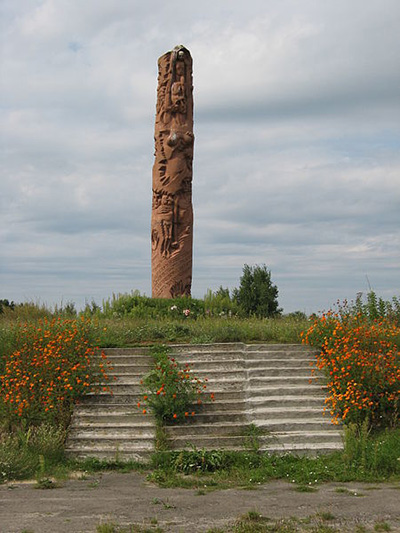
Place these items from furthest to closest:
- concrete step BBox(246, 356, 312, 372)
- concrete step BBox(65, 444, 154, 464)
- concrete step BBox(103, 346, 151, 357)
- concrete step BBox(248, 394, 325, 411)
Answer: concrete step BBox(103, 346, 151, 357)
concrete step BBox(246, 356, 312, 372)
concrete step BBox(248, 394, 325, 411)
concrete step BBox(65, 444, 154, 464)

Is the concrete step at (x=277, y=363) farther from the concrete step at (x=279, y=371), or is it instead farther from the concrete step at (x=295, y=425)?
the concrete step at (x=295, y=425)

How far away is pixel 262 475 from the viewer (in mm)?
7488

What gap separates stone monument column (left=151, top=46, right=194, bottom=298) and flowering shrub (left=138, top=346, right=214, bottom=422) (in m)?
7.41

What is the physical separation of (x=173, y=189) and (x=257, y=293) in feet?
17.4

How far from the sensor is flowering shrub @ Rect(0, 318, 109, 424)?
9.15 m

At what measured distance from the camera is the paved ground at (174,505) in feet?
18.8

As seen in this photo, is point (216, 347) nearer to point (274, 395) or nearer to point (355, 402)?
point (274, 395)

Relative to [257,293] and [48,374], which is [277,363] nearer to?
[48,374]

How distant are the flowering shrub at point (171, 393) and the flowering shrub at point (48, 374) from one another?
88cm

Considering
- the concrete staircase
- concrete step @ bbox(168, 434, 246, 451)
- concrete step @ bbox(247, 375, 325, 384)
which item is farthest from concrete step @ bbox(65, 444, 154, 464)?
concrete step @ bbox(247, 375, 325, 384)

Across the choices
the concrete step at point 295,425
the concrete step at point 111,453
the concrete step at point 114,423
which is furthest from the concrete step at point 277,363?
the concrete step at point 111,453

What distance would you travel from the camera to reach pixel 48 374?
9539mm

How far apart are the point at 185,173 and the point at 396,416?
32.6 ft

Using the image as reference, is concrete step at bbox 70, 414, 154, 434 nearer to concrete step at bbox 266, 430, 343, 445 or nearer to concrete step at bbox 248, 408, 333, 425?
concrete step at bbox 248, 408, 333, 425
